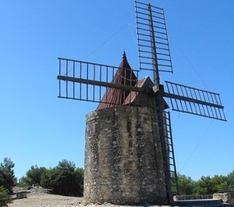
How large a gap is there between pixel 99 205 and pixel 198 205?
2.63 m

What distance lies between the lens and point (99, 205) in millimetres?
9297

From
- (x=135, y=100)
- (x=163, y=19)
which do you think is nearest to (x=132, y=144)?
(x=135, y=100)

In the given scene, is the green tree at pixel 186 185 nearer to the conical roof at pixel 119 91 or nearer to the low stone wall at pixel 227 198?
the low stone wall at pixel 227 198

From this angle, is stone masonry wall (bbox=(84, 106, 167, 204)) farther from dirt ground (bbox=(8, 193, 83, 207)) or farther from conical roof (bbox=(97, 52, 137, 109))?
dirt ground (bbox=(8, 193, 83, 207))

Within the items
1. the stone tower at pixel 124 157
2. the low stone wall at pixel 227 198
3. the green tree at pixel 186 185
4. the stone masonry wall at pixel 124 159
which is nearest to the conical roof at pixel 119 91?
the stone tower at pixel 124 157

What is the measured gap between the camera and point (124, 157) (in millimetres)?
9539

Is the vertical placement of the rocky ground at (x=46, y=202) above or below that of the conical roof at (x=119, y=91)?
below

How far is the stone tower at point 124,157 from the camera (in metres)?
9.40

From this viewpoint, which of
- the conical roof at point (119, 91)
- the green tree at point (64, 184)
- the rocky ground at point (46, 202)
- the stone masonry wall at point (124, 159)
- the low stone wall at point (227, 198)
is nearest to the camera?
the stone masonry wall at point (124, 159)

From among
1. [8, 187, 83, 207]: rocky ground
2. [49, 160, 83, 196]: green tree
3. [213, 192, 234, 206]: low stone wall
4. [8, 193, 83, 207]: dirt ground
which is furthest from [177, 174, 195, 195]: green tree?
[213, 192, 234, 206]: low stone wall

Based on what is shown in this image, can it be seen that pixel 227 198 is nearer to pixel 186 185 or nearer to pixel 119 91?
pixel 119 91

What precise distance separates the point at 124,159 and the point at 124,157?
5 centimetres

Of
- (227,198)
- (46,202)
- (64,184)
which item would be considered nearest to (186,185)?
(64,184)

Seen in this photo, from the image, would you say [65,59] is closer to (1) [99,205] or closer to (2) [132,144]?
(2) [132,144]
